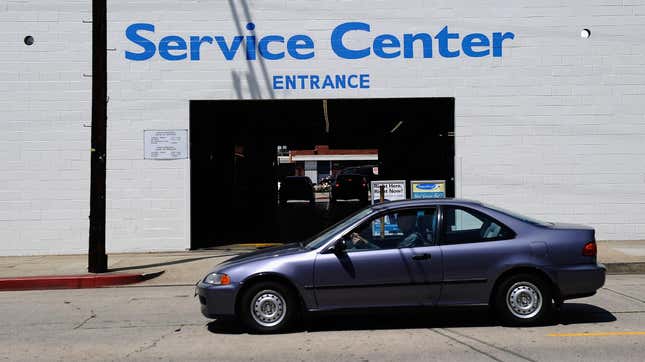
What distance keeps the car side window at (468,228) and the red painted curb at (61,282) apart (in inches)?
253

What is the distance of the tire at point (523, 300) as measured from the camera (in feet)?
23.4

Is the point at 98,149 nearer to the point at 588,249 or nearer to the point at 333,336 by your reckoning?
the point at 333,336

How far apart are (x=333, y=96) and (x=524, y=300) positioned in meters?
8.57

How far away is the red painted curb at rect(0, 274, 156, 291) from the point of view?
1107 cm

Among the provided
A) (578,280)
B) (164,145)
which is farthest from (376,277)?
(164,145)

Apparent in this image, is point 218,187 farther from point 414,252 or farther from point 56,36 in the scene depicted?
→ point 414,252

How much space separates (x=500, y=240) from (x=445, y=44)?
8.52 metres

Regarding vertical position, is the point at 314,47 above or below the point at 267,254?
above

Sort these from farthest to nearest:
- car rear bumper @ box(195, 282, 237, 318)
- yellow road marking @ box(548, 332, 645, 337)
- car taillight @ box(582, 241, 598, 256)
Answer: car taillight @ box(582, 241, 598, 256)
car rear bumper @ box(195, 282, 237, 318)
yellow road marking @ box(548, 332, 645, 337)

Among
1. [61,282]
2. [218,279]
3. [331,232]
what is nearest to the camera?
[218,279]

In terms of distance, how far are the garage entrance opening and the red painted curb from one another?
372 centimetres

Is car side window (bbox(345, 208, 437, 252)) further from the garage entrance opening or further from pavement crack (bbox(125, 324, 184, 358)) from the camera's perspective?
the garage entrance opening

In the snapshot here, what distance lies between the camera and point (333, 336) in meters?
7.03

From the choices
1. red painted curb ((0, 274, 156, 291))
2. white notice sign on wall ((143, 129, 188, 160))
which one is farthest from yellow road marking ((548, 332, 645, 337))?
white notice sign on wall ((143, 129, 188, 160))
